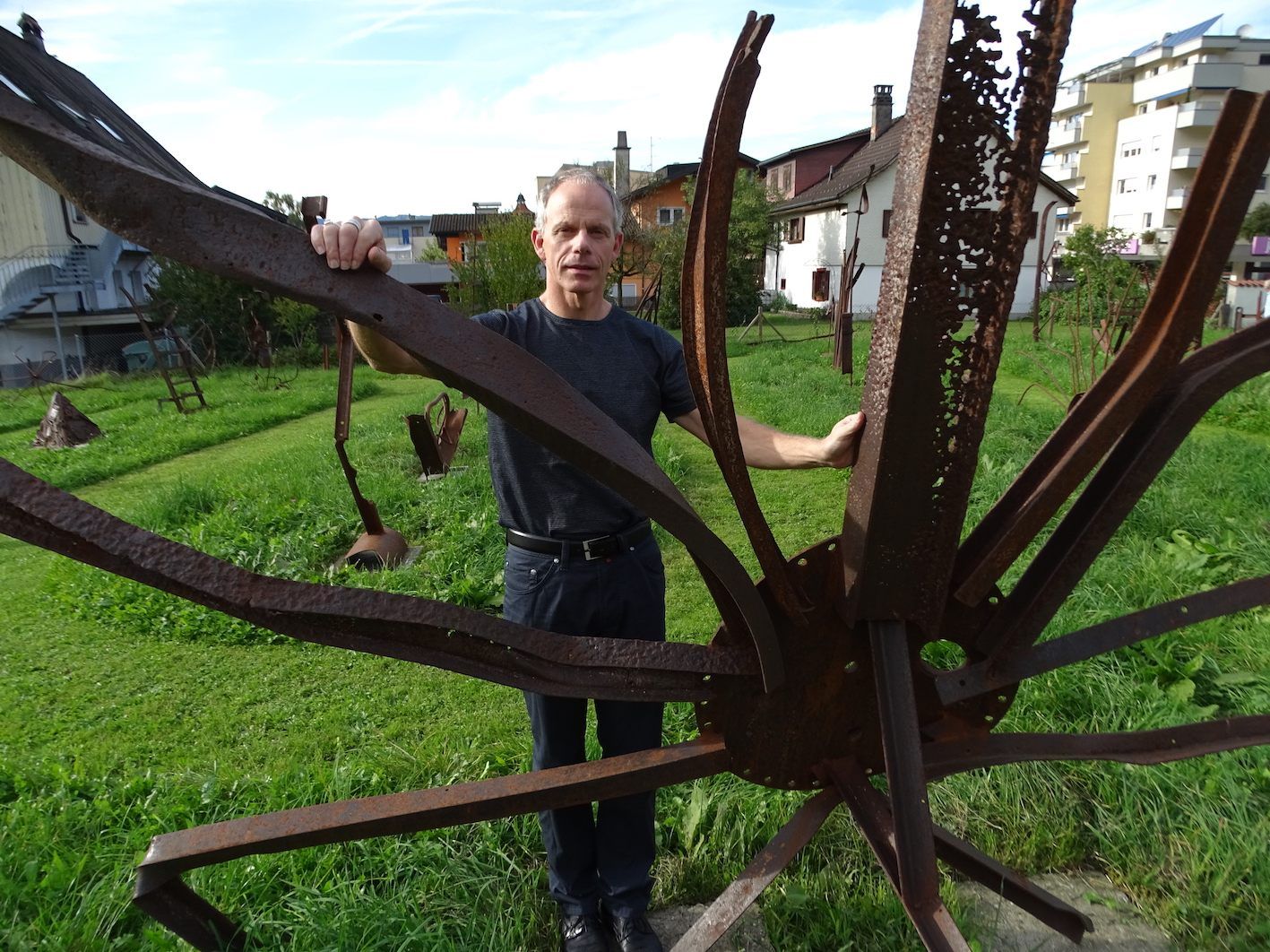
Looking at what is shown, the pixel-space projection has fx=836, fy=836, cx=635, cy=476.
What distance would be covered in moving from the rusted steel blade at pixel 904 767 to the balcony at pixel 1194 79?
46850mm

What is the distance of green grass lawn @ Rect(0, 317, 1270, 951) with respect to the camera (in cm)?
231

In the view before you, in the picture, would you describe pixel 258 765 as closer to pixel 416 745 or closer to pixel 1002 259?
pixel 416 745

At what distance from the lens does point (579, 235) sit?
2055mm

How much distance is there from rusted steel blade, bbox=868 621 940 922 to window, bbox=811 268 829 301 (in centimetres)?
2694

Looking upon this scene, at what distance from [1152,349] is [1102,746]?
0.80 m

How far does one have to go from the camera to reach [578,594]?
2170 mm

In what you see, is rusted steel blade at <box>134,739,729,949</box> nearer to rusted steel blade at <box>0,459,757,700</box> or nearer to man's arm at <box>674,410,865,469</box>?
rusted steel blade at <box>0,459,757,700</box>

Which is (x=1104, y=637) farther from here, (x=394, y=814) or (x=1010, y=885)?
(x=394, y=814)

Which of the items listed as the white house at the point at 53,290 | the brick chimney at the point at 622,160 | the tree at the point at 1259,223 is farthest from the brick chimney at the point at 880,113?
the white house at the point at 53,290

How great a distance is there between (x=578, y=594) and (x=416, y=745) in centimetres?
152

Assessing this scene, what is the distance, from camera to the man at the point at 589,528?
2.11 metres

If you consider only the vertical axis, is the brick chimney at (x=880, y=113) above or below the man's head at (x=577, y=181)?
above

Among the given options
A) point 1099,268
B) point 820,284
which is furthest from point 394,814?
point 820,284

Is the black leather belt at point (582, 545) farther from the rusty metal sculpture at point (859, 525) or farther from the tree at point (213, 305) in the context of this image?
the tree at point (213, 305)
